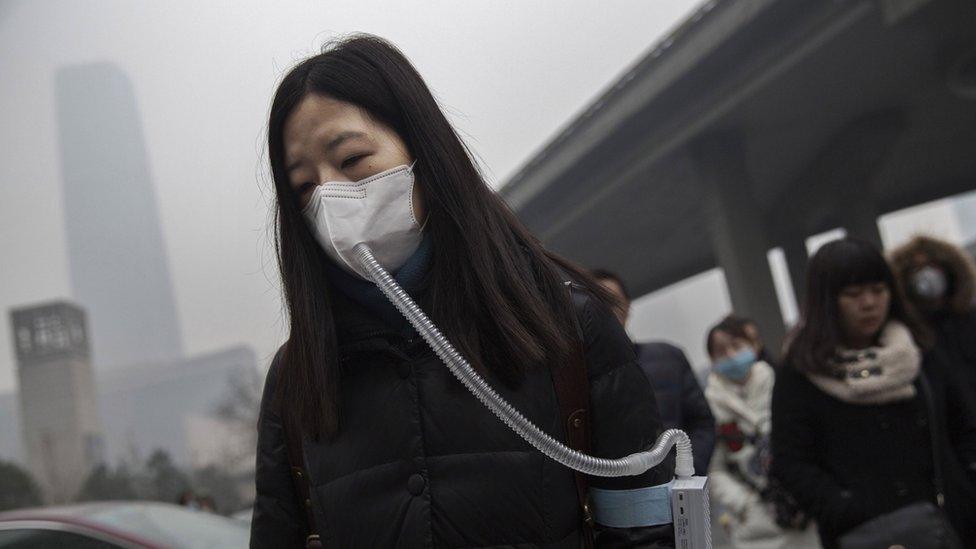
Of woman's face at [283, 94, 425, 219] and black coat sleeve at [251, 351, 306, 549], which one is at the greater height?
woman's face at [283, 94, 425, 219]

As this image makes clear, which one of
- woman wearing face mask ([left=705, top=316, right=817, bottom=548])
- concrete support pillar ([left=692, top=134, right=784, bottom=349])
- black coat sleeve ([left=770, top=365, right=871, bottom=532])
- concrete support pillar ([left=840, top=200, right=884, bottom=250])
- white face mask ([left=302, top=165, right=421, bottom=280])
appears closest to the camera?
white face mask ([left=302, top=165, right=421, bottom=280])

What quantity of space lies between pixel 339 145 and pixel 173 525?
7.10 feet

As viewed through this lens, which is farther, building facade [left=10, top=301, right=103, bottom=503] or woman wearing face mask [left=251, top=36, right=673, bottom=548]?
building facade [left=10, top=301, right=103, bottom=503]

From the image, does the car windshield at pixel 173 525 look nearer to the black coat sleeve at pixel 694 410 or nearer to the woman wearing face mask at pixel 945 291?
the black coat sleeve at pixel 694 410

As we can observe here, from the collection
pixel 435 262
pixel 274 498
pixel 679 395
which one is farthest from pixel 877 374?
pixel 274 498

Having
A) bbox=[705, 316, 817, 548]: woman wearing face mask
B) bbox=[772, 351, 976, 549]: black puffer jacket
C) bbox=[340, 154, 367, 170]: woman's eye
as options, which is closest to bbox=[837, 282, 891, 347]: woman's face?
bbox=[772, 351, 976, 549]: black puffer jacket

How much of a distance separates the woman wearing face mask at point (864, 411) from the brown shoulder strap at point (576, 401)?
64.7 inches

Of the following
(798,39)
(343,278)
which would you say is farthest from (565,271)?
(798,39)

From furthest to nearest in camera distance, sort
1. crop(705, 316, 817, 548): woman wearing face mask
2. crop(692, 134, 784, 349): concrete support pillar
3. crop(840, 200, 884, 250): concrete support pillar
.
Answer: crop(840, 200, 884, 250): concrete support pillar < crop(692, 134, 784, 349): concrete support pillar < crop(705, 316, 817, 548): woman wearing face mask

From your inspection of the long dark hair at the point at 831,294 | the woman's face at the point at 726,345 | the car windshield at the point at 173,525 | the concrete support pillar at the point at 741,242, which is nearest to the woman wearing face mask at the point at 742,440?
the woman's face at the point at 726,345

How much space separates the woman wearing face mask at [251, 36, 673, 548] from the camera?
4.56 ft

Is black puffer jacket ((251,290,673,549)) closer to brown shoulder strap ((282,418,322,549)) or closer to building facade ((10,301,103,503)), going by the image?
brown shoulder strap ((282,418,322,549))

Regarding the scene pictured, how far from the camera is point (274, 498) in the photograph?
1.58 m

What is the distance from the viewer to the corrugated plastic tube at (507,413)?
1.33 m
